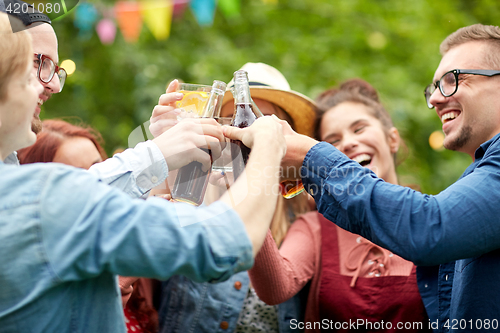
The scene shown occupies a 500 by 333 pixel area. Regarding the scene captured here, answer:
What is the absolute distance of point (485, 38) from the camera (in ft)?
6.04

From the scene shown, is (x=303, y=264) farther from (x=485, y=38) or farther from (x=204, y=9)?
(x=204, y=9)

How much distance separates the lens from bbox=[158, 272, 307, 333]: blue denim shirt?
2.00m

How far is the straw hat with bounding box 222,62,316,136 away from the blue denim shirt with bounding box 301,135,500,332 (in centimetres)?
93

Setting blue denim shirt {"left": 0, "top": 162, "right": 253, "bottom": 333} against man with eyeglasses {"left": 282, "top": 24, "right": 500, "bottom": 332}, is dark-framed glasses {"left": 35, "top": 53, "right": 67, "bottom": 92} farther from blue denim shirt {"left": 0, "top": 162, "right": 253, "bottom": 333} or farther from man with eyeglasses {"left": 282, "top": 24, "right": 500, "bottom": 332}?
man with eyeglasses {"left": 282, "top": 24, "right": 500, "bottom": 332}

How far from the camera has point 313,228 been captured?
2256mm

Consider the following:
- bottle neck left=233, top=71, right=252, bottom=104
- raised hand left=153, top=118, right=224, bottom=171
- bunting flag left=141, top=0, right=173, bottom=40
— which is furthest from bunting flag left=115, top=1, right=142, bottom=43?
raised hand left=153, top=118, right=224, bottom=171

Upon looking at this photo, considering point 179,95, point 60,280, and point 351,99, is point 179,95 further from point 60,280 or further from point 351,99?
point 351,99

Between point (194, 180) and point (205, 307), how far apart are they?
901mm

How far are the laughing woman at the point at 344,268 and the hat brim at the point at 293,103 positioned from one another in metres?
0.10

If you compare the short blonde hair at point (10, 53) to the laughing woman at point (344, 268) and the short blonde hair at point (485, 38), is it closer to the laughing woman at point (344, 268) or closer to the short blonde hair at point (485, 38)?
the laughing woman at point (344, 268)

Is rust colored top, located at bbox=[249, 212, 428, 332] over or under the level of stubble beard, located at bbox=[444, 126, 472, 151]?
under

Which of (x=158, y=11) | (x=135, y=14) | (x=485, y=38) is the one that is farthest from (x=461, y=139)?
(x=135, y=14)

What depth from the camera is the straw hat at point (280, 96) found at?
227 centimetres

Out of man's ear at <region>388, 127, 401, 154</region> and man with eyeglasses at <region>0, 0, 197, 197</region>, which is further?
man's ear at <region>388, 127, 401, 154</region>
